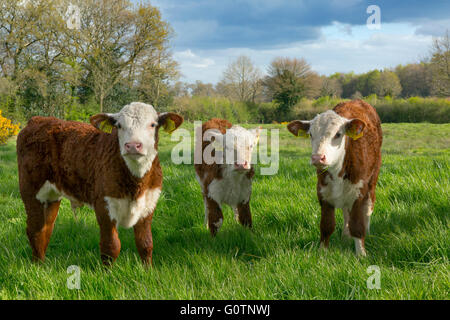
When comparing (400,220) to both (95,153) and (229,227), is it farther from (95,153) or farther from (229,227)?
(95,153)

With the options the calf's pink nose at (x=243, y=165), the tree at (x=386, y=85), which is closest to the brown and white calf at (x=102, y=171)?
the calf's pink nose at (x=243, y=165)

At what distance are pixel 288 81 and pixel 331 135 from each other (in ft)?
89.9

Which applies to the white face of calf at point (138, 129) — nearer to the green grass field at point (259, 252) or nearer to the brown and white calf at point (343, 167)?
the green grass field at point (259, 252)

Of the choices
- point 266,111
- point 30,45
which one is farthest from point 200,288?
point 266,111

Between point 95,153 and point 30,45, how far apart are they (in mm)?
21282

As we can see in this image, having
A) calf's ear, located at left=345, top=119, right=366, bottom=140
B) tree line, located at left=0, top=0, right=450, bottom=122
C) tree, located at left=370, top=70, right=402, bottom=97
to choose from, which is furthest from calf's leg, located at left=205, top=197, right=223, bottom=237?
tree, located at left=370, top=70, right=402, bottom=97

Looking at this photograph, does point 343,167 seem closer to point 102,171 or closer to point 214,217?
point 214,217

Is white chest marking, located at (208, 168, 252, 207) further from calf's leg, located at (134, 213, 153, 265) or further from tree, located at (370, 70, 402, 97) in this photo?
tree, located at (370, 70, 402, 97)

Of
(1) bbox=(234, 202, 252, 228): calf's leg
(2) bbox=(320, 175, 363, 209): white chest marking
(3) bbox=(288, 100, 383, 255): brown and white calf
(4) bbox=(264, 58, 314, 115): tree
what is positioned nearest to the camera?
(3) bbox=(288, 100, 383, 255): brown and white calf

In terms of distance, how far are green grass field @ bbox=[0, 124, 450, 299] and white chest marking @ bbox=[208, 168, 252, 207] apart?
0.42 m

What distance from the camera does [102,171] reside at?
11.5 ft

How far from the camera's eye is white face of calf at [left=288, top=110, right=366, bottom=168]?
3.67 meters

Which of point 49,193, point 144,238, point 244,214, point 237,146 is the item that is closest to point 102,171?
point 144,238

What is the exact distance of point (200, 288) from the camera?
327 centimetres
